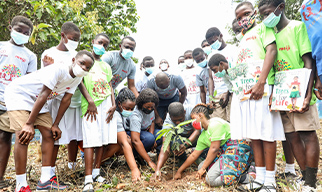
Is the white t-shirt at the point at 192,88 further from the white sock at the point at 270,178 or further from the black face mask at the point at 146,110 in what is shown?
the white sock at the point at 270,178

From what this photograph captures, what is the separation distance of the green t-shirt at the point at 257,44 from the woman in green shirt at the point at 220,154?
91 centimetres

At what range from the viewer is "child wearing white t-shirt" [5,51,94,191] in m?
2.54

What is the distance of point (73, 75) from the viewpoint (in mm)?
2746

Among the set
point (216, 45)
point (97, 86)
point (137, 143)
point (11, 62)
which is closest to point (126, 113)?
point (137, 143)

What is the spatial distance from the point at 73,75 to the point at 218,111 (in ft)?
7.81

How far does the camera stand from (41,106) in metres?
2.56

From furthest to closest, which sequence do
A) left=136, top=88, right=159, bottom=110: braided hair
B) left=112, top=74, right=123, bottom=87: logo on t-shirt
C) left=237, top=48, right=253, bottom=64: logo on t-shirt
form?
left=112, top=74, right=123, bottom=87: logo on t-shirt, left=136, top=88, right=159, bottom=110: braided hair, left=237, top=48, right=253, bottom=64: logo on t-shirt

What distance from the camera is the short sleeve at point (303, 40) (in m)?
2.26

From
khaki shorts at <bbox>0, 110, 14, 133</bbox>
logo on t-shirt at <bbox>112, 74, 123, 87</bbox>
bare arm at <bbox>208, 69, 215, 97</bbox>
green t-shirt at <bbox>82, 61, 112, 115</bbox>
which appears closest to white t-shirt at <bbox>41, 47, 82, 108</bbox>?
green t-shirt at <bbox>82, 61, 112, 115</bbox>

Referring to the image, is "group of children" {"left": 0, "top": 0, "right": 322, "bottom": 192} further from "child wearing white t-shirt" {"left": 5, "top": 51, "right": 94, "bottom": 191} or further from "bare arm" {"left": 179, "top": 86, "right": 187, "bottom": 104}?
"bare arm" {"left": 179, "top": 86, "right": 187, "bottom": 104}

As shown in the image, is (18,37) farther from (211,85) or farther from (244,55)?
(211,85)

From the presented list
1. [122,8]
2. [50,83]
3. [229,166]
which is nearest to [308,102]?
[229,166]

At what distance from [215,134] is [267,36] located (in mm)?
1296

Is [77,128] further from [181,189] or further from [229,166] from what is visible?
[229,166]
